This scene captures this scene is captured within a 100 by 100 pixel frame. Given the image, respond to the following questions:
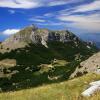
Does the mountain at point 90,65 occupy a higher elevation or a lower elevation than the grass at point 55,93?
lower

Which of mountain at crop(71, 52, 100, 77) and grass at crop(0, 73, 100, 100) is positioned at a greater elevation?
grass at crop(0, 73, 100, 100)

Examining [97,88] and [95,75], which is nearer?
[97,88]

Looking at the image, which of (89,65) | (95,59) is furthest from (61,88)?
(95,59)

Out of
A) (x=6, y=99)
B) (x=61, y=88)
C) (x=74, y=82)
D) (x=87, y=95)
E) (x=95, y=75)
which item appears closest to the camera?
A: (x=87, y=95)

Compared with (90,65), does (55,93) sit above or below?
above

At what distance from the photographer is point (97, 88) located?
21172mm

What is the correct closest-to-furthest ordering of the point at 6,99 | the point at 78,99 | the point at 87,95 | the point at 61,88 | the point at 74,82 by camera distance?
1. the point at 78,99
2. the point at 87,95
3. the point at 6,99
4. the point at 61,88
5. the point at 74,82

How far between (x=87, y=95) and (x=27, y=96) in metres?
5.27

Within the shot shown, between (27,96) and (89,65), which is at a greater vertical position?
(27,96)

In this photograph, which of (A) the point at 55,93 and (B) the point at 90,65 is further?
(B) the point at 90,65

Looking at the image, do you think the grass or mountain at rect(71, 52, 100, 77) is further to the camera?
mountain at rect(71, 52, 100, 77)

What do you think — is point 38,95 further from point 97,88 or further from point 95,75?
point 95,75

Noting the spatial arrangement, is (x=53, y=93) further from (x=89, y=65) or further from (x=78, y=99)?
(x=89, y=65)

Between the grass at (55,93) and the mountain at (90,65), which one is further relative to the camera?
the mountain at (90,65)
